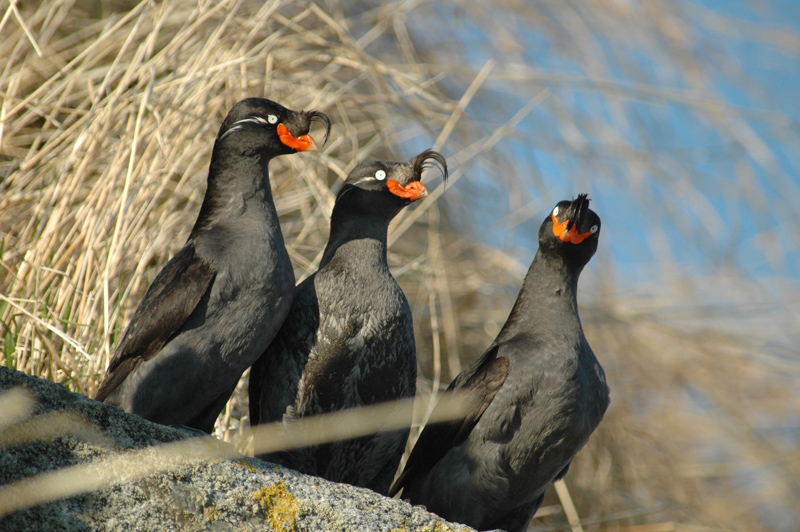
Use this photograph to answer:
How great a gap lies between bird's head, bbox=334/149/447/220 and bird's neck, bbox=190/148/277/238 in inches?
12.8

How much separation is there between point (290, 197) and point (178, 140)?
1010mm

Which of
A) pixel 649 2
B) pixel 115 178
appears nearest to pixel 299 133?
pixel 115 178

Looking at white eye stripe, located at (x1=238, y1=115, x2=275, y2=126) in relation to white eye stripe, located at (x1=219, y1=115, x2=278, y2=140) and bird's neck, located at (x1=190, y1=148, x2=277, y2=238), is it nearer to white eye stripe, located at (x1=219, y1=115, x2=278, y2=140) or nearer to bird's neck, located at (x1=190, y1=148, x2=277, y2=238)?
white eye stripe, located at (x1=219, y1=115, x2=278, y2=140)

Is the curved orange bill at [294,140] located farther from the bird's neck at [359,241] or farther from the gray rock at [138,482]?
the gray rock at [138,482]

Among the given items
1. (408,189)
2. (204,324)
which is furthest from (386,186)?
(204,324)

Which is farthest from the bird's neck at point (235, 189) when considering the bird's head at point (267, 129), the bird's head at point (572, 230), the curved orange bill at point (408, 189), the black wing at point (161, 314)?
the bird's head at point (572, 230)

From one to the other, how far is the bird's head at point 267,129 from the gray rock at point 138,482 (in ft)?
4.03

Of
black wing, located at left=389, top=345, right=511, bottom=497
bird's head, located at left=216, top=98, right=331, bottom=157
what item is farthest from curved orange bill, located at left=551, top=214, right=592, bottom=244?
bird's head, located at left=216, top=98, right=331, bottom=157

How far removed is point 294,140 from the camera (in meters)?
2.74

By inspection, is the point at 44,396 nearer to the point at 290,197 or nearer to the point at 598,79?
the point at 290,197

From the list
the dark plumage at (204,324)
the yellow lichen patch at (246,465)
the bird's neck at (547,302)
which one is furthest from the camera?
the bird's neck at (547,302)

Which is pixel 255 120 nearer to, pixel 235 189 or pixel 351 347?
pixel 235 189

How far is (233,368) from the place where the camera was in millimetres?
2467

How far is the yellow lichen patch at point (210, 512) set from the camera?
5.21 feet
